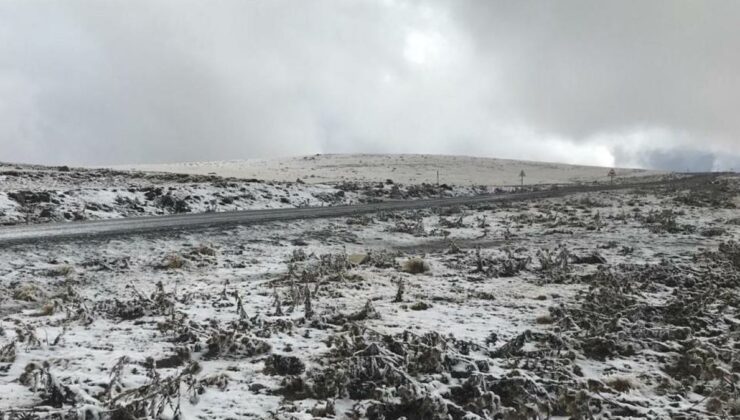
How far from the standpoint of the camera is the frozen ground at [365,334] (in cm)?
470

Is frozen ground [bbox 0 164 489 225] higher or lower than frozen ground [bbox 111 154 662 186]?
lower

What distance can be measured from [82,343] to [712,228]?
59.7ft

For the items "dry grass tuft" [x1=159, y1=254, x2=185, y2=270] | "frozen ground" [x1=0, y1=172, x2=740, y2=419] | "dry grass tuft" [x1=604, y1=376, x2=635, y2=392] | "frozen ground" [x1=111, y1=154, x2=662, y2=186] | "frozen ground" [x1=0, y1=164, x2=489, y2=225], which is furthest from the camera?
"frozen ground" [x1=111, y1=154, x2=662, y2=186]

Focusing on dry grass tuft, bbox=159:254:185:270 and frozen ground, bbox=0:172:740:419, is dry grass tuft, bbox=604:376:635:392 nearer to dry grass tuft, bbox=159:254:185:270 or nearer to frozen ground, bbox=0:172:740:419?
frozen ground, bbox=0:172:740:419

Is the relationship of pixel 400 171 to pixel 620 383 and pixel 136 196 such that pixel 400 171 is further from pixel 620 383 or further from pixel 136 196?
pixel 620 383

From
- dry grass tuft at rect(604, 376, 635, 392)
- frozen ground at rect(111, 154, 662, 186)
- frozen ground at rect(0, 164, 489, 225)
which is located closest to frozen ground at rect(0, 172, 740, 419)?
dry grass tuft at rect(604, 376, 635, 392)

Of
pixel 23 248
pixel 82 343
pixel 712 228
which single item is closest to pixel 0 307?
pixel 82 343

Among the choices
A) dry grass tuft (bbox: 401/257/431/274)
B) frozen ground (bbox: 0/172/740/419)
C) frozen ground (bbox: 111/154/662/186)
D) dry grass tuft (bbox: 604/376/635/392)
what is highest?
frozen ground (bbox: 111/154/662/186)

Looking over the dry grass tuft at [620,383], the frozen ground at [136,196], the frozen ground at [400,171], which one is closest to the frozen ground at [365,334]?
the dry grass tuft at [620,383]

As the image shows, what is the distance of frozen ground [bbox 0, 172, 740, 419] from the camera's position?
15.4 ft

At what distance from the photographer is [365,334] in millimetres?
6289

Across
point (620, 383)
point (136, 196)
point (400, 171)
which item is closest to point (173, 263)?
point (620, 383)

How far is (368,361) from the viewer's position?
5.29 metres

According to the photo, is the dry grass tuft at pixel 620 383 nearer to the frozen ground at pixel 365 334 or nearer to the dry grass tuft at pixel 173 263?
the frozen ground at pixel 365 334
